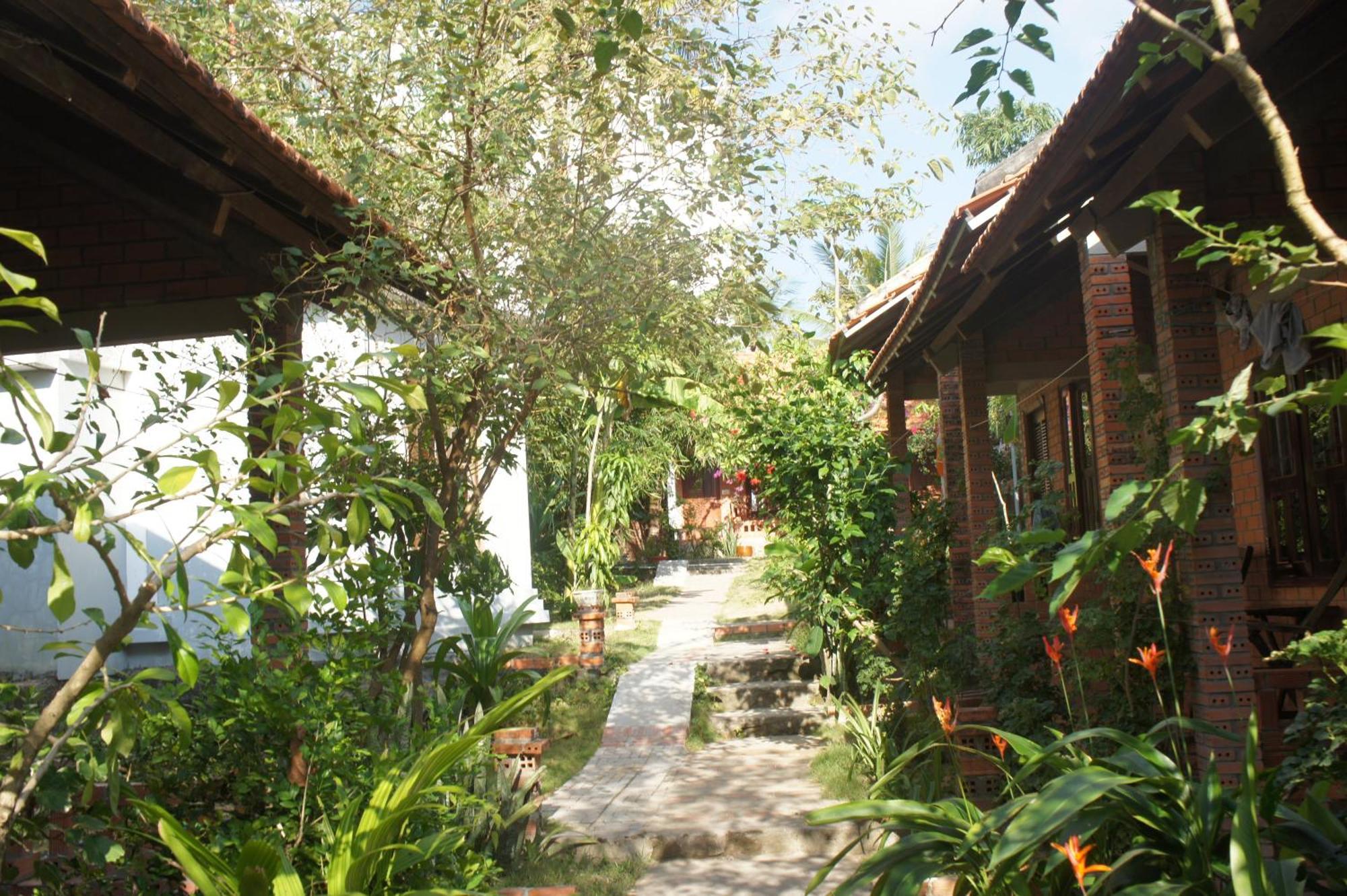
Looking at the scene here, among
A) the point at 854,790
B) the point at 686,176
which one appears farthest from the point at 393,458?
the point at 854,790

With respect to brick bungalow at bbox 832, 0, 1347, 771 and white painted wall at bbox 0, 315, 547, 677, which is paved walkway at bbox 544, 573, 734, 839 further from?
brick bungalow at bbox 832, 0, 1347, 771

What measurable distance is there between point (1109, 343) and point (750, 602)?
40.5 ft

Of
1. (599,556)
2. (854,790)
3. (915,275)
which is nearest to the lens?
(854,790)

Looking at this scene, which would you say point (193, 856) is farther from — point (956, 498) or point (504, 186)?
point (956, 498)

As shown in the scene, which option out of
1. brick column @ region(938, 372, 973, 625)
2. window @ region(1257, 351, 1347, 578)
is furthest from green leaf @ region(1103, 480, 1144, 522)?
brick column @ region(938, 372, 973, 625)

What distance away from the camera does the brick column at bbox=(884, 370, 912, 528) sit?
1052cm

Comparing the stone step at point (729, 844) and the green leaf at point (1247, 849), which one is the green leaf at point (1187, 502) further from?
the stone step at point (729, 844)

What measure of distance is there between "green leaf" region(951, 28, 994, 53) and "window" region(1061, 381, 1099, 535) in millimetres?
8203

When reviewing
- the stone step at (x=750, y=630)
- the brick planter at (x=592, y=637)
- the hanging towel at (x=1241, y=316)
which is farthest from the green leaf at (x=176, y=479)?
the stone step at (x=750, y=630)

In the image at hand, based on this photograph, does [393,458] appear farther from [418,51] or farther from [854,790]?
[854,790]

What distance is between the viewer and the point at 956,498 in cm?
955

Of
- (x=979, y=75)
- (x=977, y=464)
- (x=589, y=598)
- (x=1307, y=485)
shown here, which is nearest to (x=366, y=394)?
(x=979, y=75)

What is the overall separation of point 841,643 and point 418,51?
577cm

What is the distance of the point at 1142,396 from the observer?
17.8 ft
